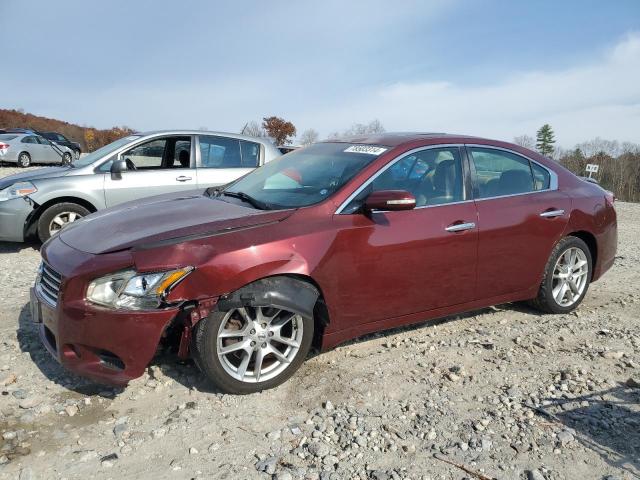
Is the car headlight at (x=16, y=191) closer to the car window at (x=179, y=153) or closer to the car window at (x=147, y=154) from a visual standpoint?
the car window at (x=147, y=154)

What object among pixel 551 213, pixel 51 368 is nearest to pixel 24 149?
pixel 51 368

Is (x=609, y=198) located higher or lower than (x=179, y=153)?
lower

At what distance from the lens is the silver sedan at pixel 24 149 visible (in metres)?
20.9

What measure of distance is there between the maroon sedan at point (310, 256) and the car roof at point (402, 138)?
0.02 metres

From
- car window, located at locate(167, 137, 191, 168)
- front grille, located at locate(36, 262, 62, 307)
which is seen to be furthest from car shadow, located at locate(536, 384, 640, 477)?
car window, located at locate(167, 137, 191, 168)

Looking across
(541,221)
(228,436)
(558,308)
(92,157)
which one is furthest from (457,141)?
(92,157)

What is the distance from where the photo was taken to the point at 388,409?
3150 millimetres

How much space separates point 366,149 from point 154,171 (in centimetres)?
393

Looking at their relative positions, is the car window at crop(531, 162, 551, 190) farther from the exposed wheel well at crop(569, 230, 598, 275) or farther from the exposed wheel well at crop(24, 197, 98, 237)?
the exposed wheel well at crop(24, 197, 98, 237)

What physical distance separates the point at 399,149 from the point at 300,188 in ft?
2.63

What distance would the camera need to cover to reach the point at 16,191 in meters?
6.55

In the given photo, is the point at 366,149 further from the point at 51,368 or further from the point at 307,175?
the point at 51,368

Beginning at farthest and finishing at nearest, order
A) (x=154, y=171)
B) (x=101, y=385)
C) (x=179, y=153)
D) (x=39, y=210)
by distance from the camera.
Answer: (x=179, y=153) → (x=154, y=171) → (x=39, y=210) → (x=101, y=385)

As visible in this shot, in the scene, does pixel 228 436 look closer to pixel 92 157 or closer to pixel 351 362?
pixel 351 362
